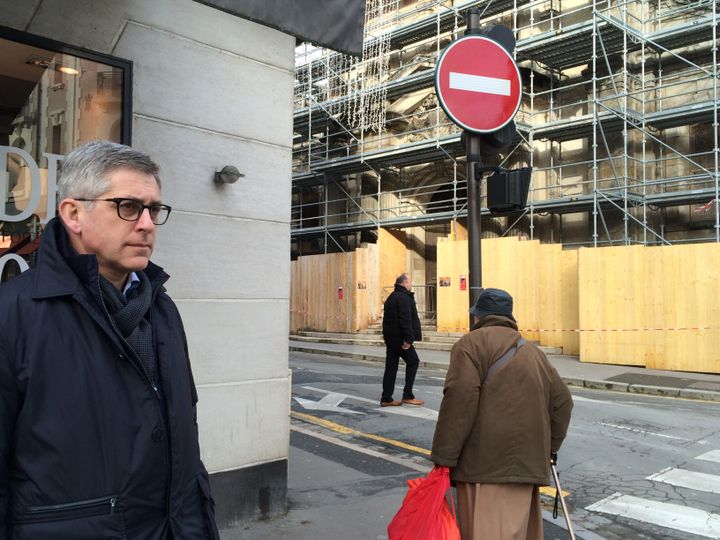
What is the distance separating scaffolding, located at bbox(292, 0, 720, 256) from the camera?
17.2 metres

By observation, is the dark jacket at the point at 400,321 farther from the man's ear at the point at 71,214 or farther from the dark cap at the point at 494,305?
the man's ear at the point at 71,214

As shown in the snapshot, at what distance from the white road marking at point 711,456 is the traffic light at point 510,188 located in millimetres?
4091

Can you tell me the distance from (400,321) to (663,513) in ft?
15.5

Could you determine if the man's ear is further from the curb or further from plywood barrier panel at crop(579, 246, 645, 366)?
plywood barrier panel at crop(579, 246, 645, 366)

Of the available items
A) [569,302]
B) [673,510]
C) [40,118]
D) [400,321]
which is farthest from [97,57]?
[569,302]

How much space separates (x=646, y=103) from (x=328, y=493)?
56.1 ft

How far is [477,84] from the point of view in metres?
4.72

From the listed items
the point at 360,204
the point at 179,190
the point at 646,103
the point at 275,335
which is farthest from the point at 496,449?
the point at 360,204

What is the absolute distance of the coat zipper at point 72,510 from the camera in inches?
63.2

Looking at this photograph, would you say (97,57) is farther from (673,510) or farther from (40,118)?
(673,510)

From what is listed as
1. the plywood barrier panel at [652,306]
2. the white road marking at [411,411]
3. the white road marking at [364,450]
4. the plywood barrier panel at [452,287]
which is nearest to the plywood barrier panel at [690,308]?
the plywood barrier panel at [652,306]

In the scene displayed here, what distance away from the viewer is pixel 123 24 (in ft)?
13.0

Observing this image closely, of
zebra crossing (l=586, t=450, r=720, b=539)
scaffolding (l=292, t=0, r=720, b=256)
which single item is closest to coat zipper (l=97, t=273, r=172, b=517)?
zebra crossing (l=586, t=450, r=720, b=539)

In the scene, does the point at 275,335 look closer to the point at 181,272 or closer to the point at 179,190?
the point at 181,272
